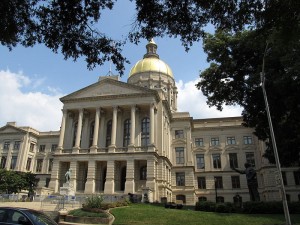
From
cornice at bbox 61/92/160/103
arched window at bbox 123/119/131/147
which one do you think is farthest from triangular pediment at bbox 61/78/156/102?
arched window at bbox 123/119/131/147

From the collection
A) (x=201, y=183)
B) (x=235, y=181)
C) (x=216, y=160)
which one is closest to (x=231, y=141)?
(x=216, y=160)

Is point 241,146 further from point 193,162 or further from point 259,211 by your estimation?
point 259,211

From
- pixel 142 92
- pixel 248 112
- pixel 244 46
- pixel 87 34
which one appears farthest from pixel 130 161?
pixel 87 34

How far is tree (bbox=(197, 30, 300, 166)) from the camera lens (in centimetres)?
2405

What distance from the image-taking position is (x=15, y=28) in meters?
9.10

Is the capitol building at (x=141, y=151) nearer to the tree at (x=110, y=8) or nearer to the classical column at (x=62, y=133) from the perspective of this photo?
the classical column at (x=62, y=133)

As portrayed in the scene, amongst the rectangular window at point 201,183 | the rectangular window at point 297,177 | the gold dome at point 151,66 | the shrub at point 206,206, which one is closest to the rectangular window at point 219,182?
the rectangular window at point 201,183

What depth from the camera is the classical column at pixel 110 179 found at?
43125 millimetres

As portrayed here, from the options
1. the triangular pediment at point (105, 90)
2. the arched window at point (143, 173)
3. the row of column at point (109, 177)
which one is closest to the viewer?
the row of column at point (109, 177)

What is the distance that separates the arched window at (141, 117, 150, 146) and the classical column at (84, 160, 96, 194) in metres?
9.17

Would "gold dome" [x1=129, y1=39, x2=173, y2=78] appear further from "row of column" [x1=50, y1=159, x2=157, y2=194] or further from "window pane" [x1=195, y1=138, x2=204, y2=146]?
"row of column" [x1=50, y1=159, x2=157, y2=194]

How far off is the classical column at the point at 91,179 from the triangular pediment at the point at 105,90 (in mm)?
12112

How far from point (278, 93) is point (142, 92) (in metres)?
26.9

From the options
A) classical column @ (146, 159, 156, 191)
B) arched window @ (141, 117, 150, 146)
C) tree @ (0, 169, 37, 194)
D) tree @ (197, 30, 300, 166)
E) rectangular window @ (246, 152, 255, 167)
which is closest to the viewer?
tree @ (197, 30, 300, 166)
